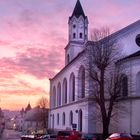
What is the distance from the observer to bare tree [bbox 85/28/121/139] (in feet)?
187

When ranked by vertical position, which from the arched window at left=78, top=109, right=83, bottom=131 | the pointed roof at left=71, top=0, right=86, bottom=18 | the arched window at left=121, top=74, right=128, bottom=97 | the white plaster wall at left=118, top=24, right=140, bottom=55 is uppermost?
the pointed roof at left=71, top=0, right=86, bottom=18

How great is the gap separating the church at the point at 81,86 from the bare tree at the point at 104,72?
58.9 inches

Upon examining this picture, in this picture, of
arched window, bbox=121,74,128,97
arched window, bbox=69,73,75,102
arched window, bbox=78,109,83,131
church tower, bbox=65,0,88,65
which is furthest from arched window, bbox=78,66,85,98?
church tower, bbox=65,0,88,65

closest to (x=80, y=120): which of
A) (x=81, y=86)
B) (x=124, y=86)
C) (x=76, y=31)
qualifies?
(x=81, y=86)

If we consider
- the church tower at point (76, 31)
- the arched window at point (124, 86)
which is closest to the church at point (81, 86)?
the church tower at point (76, 31)

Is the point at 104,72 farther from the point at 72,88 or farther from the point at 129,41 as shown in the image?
the point at 72,88

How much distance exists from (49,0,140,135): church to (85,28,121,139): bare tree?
1.50 m

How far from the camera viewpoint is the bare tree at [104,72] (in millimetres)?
57047

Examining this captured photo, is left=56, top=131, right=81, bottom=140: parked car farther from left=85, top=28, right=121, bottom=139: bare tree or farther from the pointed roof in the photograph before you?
the pointed roof

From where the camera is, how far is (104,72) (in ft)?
196

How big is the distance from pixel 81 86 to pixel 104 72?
16415mm

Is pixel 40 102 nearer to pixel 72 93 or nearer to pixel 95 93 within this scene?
pixel 72 93

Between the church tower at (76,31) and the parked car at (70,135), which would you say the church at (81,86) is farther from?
the parked car at (70,135)

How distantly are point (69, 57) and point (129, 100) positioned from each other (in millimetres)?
43909
